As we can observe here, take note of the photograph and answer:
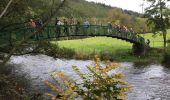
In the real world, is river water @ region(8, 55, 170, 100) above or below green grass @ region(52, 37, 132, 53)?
below

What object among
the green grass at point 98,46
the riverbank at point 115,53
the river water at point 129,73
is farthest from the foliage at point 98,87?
the green grass at point 98,46

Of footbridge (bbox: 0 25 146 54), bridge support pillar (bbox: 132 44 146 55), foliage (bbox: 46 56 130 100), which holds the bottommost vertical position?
bridge support pillar (bbox: 132 44 146 55)

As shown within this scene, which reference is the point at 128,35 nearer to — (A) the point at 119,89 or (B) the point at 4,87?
(B) the point at 4,87

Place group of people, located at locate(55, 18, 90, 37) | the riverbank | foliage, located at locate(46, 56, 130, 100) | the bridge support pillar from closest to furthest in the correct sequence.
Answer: foliage, located at locate(46, 56, 130, 100), group of people, located at locate(55, 18, 90, 37), the riverbank, the bridge support pillar

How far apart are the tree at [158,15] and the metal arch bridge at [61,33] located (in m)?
3.38

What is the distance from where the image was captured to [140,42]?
200 ft

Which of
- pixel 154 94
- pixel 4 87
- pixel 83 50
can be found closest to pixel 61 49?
pixel 83 50

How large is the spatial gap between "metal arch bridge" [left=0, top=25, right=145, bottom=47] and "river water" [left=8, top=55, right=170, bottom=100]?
131 inches

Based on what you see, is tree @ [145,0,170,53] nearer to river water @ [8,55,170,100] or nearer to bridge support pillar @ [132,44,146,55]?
bridge support pillar @ [132,44,146,55]

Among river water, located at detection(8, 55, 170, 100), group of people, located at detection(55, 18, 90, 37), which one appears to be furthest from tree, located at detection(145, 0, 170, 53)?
group of people, located at detection(55, 18, 90, 37)

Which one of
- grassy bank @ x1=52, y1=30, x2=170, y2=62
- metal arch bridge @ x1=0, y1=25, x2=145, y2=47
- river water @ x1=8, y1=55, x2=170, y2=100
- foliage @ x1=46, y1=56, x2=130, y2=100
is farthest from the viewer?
grassy bank @ x1=52, y1=30, x2=170, y2=62

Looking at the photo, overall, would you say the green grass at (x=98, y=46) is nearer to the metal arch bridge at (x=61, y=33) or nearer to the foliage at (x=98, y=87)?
the metal arch bridge at (x=61, y=33)

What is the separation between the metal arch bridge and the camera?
33.3 meters

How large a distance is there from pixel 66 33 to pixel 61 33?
2.75 feet
